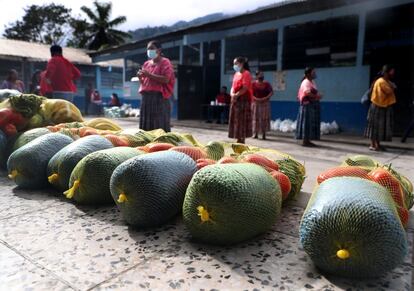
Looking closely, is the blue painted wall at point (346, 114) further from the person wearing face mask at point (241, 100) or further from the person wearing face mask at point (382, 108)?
the person wearing face mask at point (241, 100)

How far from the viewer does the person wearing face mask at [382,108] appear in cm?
609

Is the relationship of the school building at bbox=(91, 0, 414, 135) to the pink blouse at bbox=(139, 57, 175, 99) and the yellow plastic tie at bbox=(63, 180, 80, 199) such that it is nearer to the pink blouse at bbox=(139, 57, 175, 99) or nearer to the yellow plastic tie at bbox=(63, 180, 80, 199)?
the pink blouse at bbox=(139, 57, 175, 99)

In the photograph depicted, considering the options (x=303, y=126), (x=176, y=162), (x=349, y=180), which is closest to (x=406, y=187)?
(x=349, y=180)

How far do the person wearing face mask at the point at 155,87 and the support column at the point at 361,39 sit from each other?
19.6 ft

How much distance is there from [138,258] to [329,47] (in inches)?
357

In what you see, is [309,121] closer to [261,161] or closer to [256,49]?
[256,49]

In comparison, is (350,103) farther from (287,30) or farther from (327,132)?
(287,30)

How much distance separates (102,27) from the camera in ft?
98.3

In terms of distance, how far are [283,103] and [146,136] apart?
803cm

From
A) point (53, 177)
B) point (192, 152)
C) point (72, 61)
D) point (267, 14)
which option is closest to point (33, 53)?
point (72, 61)

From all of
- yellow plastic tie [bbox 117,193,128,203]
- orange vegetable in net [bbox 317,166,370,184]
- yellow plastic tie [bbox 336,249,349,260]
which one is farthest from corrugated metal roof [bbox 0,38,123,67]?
yellow plastic tie [bbox 336,249,349,260]

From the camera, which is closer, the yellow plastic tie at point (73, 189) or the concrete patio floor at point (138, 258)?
the concrete patio floor at point (138, 258)

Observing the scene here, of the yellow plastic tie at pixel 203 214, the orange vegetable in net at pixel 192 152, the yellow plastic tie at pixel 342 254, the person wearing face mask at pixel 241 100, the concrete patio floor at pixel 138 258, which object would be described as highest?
the person wearing face mask at pixel 241 100

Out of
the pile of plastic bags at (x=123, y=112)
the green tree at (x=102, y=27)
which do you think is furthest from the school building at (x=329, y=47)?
the green tree at (x=102, y=27)
